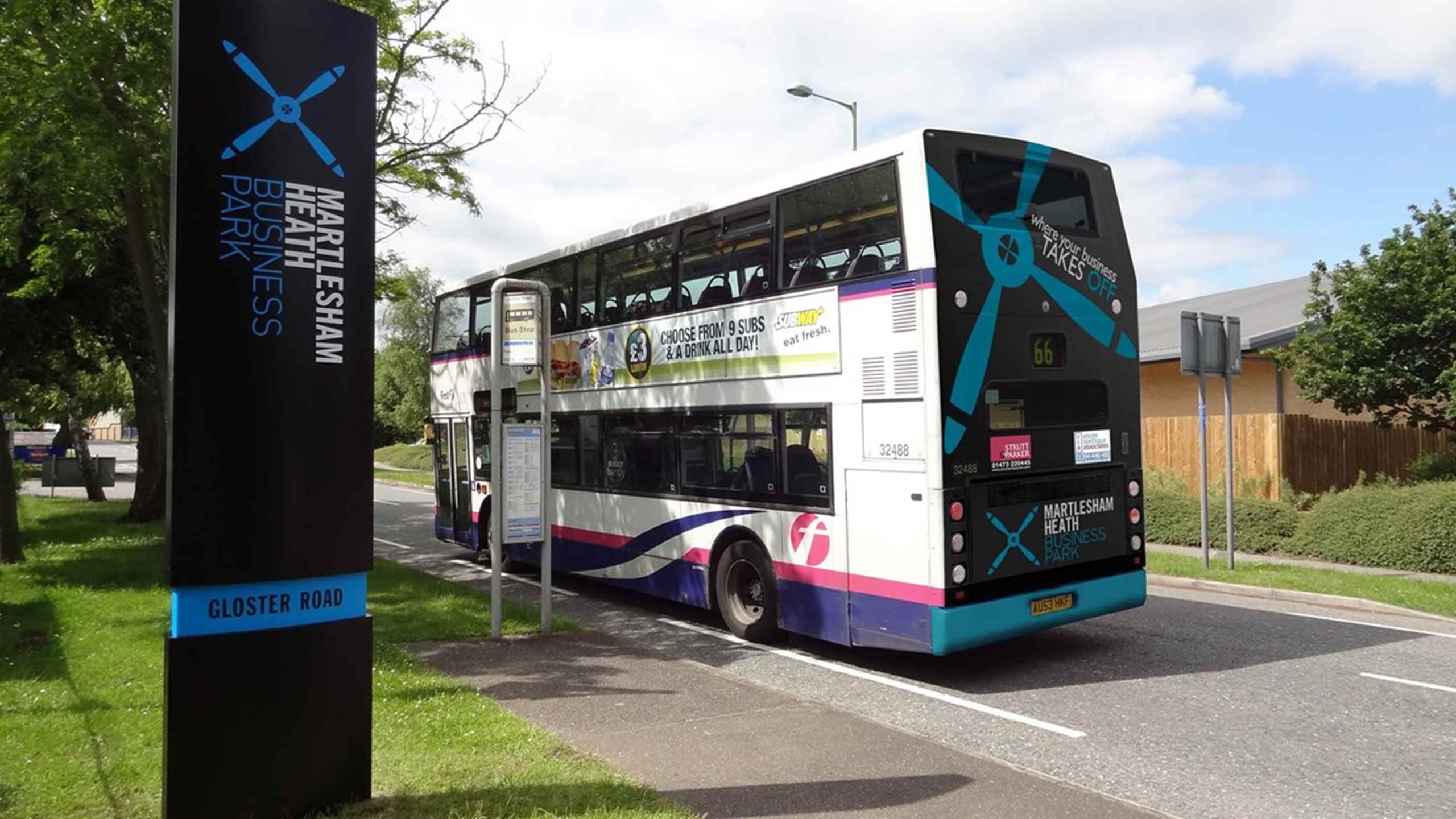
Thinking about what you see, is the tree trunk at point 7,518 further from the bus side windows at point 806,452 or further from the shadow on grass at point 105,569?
the bus side windows at point 806,452

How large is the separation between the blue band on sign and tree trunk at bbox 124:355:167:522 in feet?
57.6

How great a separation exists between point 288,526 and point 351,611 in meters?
0.54

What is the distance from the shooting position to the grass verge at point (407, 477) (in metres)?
37.2

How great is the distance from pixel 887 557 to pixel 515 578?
7.58 m

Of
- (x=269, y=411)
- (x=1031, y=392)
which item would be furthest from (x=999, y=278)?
(x=269, y=411)

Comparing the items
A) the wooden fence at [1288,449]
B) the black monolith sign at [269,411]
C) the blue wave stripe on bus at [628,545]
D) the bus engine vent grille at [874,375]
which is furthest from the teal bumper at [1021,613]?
the wooden fence at [1288,449]

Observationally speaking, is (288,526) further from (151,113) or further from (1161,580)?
(1161,580)

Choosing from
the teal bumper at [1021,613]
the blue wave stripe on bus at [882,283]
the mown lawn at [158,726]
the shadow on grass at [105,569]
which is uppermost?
the blue wave stripe on bus at [882,283]

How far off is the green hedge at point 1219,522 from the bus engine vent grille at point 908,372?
9766mm

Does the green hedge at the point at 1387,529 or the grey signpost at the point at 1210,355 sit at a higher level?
the grey signpost at the point at 1210,355

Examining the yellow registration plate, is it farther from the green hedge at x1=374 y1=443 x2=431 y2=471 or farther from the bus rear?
the green hedge at x1=374 y1=443 x2=431 y2=471

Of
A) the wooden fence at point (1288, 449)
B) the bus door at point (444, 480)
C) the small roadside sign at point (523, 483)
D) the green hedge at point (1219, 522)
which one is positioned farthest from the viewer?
the wooden fence at point (1288, 449)

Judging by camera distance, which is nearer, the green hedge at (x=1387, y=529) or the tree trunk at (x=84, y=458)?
the green hedge at (x=1387, y=529)

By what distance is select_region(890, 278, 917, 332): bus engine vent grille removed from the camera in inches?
296
